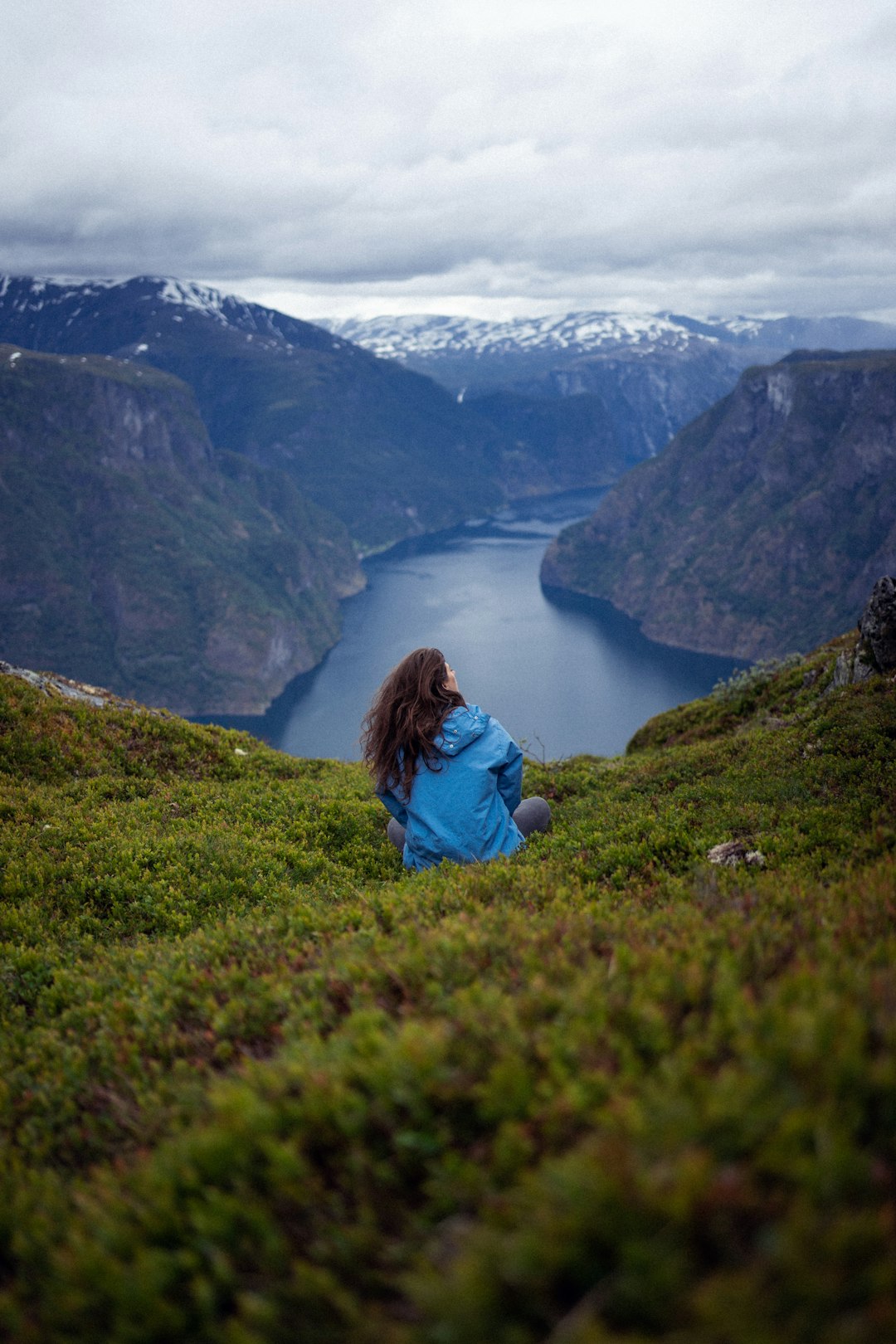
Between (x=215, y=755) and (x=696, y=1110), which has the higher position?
(x=696, y=1110)

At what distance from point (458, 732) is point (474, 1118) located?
205 inches

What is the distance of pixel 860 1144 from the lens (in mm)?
2646

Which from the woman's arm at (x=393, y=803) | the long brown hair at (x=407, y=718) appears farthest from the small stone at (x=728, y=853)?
the woman's arm at (x=393, y=803)

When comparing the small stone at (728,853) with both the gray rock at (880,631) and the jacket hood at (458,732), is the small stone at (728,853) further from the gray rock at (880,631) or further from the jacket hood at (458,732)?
the gray rock at (880,631)

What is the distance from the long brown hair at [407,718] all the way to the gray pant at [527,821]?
1.63 metres

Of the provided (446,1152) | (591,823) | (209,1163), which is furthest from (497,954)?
(591,823)

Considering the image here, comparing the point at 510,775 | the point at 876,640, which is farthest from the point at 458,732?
the point at 876,640

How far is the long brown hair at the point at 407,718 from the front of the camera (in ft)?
27.3

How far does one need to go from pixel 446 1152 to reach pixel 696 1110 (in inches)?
38.2

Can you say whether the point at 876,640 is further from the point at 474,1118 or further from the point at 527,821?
the point at 474,1118

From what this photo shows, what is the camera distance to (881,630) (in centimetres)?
1433

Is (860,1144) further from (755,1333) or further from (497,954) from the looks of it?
(497,954)

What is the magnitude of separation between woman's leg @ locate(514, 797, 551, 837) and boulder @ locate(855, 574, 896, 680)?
740 centimetres

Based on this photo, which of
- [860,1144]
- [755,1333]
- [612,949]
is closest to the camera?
[755,1333]
